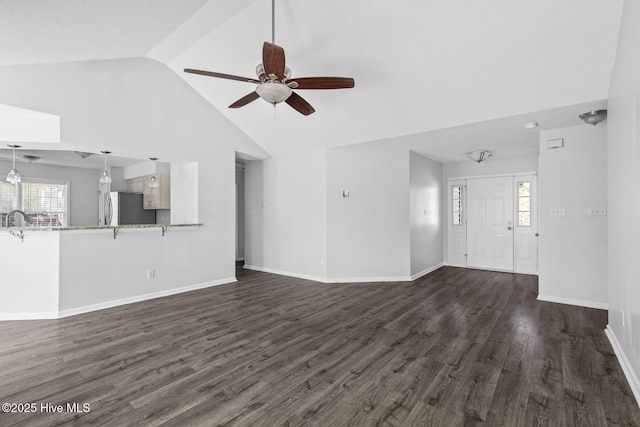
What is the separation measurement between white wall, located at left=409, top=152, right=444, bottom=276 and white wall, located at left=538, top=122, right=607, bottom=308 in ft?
6.49

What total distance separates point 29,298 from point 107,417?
115 inches

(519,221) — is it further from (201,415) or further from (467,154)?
(201,415)

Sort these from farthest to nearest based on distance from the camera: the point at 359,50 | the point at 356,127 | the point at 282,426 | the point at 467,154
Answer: the point at 467,154
the point at 356,127
the point at 359,50
the point at 282,426

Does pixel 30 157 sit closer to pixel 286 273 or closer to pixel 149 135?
pixel 149 135

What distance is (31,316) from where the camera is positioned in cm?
364

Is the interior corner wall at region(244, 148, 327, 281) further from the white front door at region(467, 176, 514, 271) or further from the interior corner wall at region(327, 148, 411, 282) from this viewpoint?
the white front door at region(467, 176, 514, 271)

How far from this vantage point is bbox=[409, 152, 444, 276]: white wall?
5.70 metres

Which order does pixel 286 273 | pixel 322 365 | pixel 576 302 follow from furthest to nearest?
pixel 286 273 < pixel 576 302 < pixel 322 365

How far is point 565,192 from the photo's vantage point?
4105 millimetres

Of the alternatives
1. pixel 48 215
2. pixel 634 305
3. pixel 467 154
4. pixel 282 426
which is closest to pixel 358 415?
pixel 282 426

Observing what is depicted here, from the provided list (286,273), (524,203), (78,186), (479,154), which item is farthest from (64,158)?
(524,203)

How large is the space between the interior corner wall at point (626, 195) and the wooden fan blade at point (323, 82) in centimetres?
197

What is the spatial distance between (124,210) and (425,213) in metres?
6.28

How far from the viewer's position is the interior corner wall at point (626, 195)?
1939 mm
